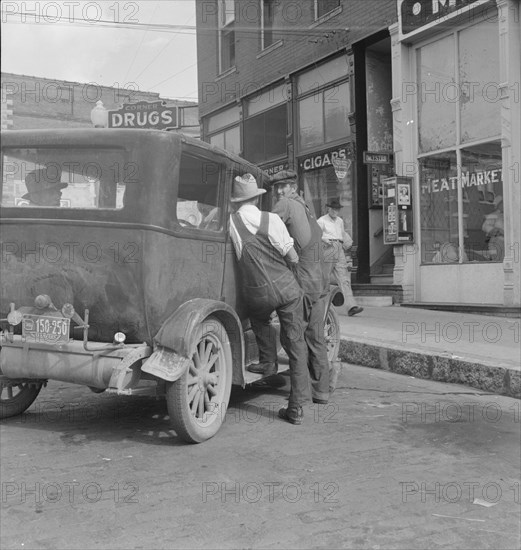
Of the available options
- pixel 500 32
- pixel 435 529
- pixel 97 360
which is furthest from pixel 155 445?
pixel 500 32

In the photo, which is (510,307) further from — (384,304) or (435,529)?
(435,529)

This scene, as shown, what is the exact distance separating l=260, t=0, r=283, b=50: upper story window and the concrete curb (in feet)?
34.0

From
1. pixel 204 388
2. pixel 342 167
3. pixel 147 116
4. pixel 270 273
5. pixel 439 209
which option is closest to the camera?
pixel 204 388

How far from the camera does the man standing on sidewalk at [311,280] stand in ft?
16.6

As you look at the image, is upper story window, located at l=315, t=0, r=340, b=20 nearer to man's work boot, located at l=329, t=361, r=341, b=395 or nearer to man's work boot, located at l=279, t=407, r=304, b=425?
man's work boot, located at l=329, t=361, r=341, b=395

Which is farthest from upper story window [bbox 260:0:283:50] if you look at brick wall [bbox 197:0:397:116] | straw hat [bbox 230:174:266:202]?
straw hat [bbox 230:174:266:202]

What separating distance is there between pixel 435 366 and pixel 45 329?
4.10 metres

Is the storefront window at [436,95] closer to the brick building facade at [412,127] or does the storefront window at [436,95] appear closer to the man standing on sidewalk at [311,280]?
the brick building facade at [412,127]

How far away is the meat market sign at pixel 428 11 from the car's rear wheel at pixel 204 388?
27.1 feet

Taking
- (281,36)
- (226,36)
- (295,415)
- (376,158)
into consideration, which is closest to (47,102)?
(226,36)

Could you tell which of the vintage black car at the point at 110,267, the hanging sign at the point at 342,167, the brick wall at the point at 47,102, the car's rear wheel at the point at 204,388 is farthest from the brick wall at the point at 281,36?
the brick wall at the point at 47,102

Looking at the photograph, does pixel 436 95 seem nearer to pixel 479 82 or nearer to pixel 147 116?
pixel 479 82

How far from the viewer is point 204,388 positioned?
4332mm

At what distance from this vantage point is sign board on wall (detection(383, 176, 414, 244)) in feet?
37.1
